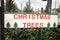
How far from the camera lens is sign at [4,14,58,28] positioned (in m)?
4.62

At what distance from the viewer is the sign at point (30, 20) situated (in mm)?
4625

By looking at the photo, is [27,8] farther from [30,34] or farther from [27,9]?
[30,34]

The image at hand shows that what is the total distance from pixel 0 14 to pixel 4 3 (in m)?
0.29

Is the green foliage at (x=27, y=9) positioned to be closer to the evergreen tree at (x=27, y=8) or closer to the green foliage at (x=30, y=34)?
the evergreen tree at (x=27, y=8)

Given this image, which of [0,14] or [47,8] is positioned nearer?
[0,14]

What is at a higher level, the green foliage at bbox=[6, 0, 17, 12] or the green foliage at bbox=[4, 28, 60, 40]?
the green foliage at bbox=[6, 0, 17, 12]

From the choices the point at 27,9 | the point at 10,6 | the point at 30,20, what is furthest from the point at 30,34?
the point at 10,6

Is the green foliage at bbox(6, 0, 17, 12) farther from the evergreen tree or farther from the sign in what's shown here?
the evergreen tree

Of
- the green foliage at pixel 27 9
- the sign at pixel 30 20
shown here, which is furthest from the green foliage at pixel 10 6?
the green foliage at pixel 27 9

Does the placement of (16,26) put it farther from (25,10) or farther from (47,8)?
(47,8)

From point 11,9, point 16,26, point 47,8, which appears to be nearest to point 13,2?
point 11,9

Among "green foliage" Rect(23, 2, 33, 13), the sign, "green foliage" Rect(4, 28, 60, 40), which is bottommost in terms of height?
"green foliage" Rect(4, 28, 60, 40)

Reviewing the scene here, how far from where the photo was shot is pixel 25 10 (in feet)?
15.8

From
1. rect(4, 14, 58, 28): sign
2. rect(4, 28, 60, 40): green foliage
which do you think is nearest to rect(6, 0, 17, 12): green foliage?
rect(4, 14, 58, 28): sign
